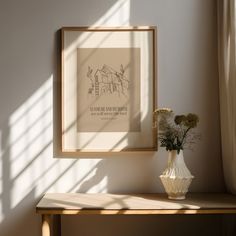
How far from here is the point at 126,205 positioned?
2.39 m

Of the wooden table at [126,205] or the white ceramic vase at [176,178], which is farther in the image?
the white ceramic vase at [176,178]

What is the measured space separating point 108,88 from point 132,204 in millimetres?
818

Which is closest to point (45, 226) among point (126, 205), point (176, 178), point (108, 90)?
point (126, 205)

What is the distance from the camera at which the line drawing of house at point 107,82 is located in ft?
9.30

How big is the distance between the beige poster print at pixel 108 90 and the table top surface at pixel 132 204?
0.46m

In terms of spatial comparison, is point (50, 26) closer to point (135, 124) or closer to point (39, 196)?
point (135, 124)

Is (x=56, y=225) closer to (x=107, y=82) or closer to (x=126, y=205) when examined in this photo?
(x=126, y=205)

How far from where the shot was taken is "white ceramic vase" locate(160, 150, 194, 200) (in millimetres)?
2506

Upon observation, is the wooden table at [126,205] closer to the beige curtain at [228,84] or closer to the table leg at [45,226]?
the table leg at [45,226]

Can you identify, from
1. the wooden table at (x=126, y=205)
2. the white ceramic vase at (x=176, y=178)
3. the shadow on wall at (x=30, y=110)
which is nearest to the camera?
the wooden table at (x=126, y=205)

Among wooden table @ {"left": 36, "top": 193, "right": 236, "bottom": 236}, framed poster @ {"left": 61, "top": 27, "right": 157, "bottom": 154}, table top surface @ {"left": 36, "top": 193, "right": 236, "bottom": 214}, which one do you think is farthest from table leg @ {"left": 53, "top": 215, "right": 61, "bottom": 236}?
framed poster @ {"left": 61, "top": 27, "right": 157, "bottom": 154}

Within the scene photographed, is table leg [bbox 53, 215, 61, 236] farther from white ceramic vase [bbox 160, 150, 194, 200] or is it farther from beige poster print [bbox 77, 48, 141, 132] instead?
white ceramic vase [bbox 160, 150, 194, 200]

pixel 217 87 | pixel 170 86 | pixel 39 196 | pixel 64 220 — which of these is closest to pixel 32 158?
pixel 39 196

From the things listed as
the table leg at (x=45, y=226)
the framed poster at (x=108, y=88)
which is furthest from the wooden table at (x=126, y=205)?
the framed poster at (x=108, y=88)
